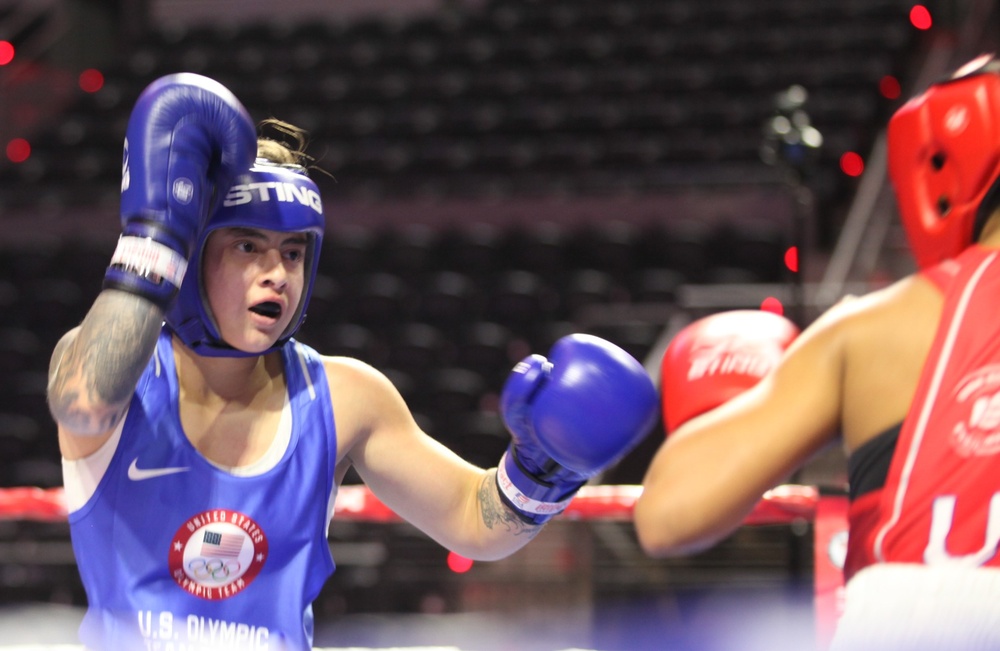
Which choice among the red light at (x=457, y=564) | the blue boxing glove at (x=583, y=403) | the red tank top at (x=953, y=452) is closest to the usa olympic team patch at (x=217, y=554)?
the blue boxing glove at (x=583, y=403)

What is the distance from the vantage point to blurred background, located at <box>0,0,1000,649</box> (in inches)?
130

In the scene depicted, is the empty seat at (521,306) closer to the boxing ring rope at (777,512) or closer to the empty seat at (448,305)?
the empty seat at (448,305)

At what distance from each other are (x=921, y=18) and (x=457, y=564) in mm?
5677

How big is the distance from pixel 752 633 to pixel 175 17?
8.61 m

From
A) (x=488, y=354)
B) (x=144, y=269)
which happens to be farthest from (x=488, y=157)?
(x=144, y=269)

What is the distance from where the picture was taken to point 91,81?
29.7 feet

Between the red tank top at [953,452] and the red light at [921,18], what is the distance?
23.3 feet

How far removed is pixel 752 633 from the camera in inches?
121

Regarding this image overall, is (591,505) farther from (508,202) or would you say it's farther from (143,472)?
(508,202)

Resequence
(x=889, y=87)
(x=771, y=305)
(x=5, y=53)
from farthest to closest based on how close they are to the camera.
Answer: (x=5, y=53)
(x=889, y=87)
(x=771, y=305)

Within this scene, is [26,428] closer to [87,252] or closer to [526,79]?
[87,252]

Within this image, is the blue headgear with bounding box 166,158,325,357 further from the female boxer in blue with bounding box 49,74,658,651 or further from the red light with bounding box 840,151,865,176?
the red light with bounding box 840,151,865,176

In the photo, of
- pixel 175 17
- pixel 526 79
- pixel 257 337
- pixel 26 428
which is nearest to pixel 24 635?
pixel 257 337

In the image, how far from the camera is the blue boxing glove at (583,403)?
1581mm
